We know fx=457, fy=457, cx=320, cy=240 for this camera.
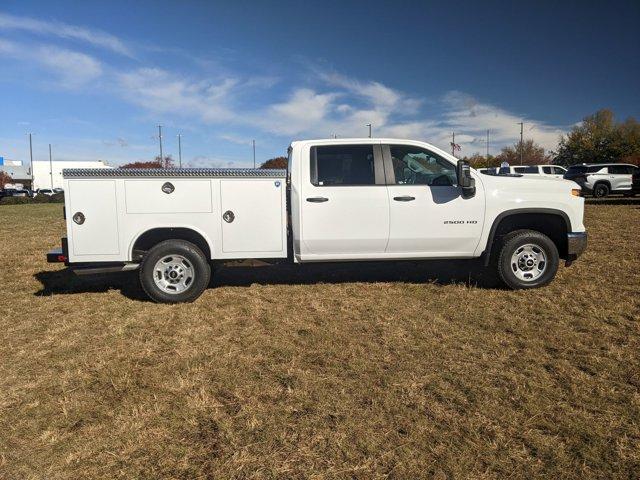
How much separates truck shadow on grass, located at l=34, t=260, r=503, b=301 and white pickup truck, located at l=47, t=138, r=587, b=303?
581 mm

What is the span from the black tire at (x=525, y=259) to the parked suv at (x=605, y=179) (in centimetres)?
1860

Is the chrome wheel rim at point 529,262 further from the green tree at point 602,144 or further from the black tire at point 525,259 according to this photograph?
the green tree at point 602,144

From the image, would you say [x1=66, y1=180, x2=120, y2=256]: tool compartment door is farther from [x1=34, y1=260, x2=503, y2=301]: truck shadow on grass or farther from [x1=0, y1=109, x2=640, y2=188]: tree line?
[x1=0, y1=109, x2=640, y2=188]: tree line

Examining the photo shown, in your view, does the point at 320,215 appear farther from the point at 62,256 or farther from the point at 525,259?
the point at 62,256

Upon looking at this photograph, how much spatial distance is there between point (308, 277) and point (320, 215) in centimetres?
171

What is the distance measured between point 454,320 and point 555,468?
94.6 inches

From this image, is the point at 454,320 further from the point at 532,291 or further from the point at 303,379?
the point at 303,379

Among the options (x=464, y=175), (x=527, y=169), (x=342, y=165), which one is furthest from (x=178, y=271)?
(x=527, y=169)

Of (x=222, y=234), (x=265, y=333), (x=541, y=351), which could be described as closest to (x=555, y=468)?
(x=541, y=351)

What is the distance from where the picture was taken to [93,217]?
17.3ft

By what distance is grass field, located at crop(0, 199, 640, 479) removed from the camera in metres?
2.58

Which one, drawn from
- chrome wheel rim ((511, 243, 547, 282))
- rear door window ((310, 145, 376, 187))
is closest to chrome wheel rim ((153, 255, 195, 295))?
rear door window ((310, 145, 376, 187))

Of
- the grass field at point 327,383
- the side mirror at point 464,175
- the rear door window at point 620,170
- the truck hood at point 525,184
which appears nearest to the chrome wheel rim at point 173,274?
the grass field at point 327,383

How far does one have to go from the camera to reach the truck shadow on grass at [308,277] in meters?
6.41
